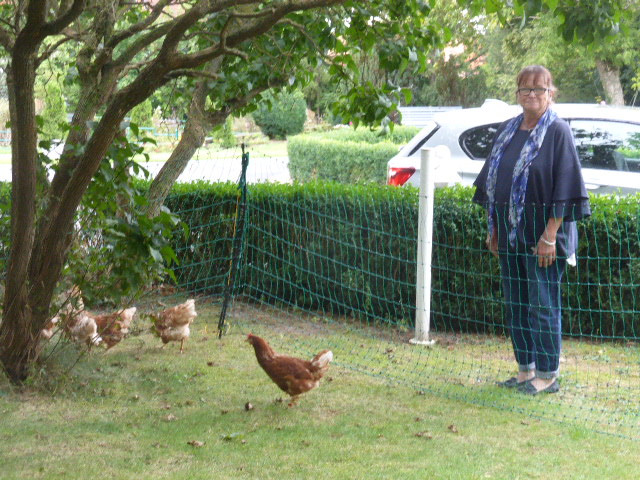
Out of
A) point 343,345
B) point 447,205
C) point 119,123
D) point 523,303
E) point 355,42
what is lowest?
point 343,345

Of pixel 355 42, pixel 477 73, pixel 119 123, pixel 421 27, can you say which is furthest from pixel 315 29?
pixel 477 73

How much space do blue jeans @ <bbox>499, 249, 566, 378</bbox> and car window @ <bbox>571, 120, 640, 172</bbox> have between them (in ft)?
11.4

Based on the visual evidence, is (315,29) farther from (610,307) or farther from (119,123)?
(610,307)

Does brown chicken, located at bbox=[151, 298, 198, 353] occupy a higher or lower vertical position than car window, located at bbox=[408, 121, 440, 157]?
lower

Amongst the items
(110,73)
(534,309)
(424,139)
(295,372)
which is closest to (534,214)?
(534,309)

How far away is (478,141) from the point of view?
914 cm

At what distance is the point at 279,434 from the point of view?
4.82m

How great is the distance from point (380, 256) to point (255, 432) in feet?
10.1

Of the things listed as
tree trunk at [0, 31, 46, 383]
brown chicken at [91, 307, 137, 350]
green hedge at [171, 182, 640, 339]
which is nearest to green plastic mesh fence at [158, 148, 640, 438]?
green hedge at [171, 182, 640, 339]

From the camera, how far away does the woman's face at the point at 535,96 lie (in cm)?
535

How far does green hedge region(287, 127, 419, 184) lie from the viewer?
1781cm

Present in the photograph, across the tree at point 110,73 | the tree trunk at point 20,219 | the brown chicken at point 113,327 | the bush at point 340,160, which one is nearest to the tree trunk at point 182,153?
the tree at point 110,73

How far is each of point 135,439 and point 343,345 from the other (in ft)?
8.49

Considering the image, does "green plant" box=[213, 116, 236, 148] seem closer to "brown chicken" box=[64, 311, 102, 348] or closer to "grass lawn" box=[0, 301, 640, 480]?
"brown chicken" box=[64, 311, 102, 348]
